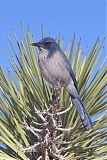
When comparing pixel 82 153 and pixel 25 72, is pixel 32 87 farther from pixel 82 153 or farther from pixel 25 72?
pixel 82 153

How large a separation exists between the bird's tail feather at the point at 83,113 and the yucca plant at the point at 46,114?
0.04 m

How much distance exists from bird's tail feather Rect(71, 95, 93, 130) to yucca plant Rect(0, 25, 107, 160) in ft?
0.14

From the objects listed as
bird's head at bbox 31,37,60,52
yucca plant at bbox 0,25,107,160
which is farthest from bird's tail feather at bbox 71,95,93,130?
bird's head at bbox 31,37,60,52

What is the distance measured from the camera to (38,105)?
2178 mm

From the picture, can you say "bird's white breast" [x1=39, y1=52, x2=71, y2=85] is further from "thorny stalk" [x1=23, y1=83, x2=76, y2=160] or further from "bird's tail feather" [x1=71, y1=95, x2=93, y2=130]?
"thorny stalk" [x1=23, y1=83, x2=76, y2=160]

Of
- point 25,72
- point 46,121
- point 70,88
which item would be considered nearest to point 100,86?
point 70,88

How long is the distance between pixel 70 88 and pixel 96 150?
632 millimetres

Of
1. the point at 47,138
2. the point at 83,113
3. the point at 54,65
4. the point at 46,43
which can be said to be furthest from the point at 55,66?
the point at 47,138

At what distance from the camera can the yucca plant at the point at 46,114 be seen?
1.70 m

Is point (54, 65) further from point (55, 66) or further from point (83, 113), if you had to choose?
point (83, 113)

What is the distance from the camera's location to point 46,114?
5.62ft

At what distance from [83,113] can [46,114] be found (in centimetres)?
39

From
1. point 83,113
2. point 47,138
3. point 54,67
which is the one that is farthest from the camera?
point 54,67

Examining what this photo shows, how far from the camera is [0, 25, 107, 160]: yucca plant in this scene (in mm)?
1699
